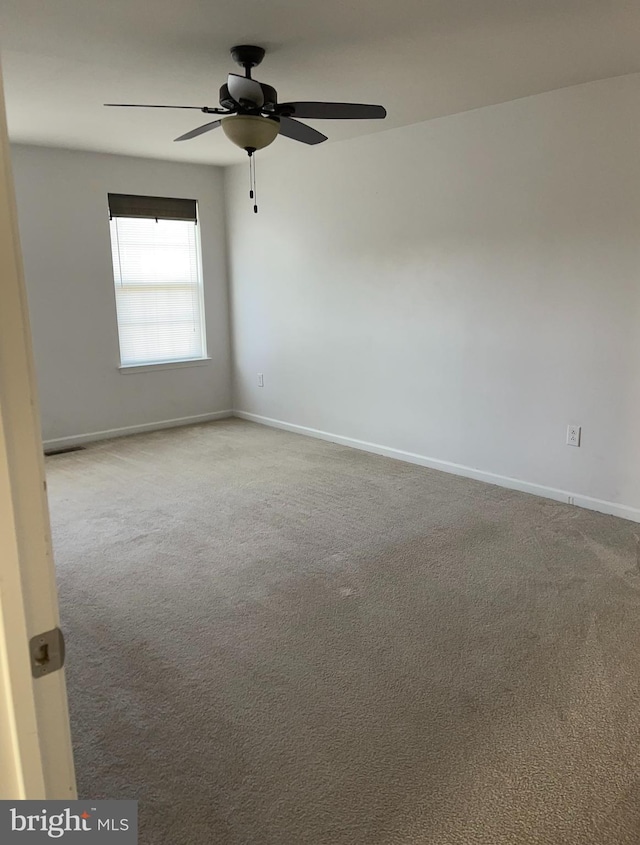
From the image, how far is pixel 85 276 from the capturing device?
527 cm

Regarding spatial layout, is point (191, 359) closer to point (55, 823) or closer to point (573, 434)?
point (573, 434)

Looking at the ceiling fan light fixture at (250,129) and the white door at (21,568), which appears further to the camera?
the ceiling fan light fixture at (250,129)

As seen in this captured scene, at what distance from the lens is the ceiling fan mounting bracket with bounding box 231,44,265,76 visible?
9.50 ft

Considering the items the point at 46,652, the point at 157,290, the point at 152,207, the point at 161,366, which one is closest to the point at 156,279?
the point at 157,290

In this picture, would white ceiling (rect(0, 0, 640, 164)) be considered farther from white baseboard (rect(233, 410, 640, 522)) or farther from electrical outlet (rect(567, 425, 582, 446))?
white baseboard (rect(233, 410, 640, 522))

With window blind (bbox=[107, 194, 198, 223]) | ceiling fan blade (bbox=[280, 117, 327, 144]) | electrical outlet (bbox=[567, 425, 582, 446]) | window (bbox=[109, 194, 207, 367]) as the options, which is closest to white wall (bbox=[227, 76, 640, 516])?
electrical outlet (bbox=[567, 425, 582, 446])

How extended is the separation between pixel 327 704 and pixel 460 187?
332 centimetres

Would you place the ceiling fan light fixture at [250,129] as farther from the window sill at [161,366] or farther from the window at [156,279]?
the window sill at [161,366]

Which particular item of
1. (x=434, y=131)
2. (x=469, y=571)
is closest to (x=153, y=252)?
(x=434, y=131)

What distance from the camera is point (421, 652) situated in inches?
95.5

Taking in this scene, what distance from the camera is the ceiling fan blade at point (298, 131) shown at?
10.1ft

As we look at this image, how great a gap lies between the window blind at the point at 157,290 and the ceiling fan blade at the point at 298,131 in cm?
267

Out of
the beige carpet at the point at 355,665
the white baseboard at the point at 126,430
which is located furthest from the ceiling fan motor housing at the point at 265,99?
the white baseboard at the point at 126,430

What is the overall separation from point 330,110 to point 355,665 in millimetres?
2374
